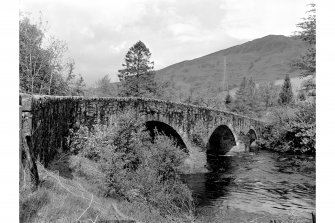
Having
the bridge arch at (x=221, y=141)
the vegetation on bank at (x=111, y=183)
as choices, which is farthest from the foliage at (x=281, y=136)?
the vegetation on bank at (x=111, y=183)

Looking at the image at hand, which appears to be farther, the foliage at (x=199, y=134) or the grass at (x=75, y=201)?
the foliage at (x=199, y=134)

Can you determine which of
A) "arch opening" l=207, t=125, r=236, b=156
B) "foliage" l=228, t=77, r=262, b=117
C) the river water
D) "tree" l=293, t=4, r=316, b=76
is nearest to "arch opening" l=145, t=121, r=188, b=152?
the river water

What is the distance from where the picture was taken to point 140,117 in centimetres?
1952

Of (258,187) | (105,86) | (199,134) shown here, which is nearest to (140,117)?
(258,187)

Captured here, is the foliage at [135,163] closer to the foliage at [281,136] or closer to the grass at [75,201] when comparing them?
the grass at [75,201]

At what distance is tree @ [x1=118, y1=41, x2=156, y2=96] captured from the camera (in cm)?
3894

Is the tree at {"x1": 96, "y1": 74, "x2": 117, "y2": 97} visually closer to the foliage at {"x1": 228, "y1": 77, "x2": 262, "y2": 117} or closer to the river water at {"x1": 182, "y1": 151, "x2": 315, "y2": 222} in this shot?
the river water at {"x1": 182, "y1": 151, "x2": 315, "y2": 222}

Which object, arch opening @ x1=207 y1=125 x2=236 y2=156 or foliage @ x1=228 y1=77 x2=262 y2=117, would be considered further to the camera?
foliage @ x1=228 y1=77 x2=262 y2=117

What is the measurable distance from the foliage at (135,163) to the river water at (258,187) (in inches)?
65.5

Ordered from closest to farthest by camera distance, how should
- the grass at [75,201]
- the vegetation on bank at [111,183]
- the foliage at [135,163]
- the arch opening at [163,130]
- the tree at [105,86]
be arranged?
1. the grass at [75,201]
2. the vegetation on bank at [111,183]
3. the foliage at [135,163]
4. the arch opening at [163,130]
5. the tree at [105,86]

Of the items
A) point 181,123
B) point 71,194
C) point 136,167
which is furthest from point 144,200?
point 181,123

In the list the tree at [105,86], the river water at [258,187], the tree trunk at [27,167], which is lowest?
the river water at [258,187]

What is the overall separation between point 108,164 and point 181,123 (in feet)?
44.3

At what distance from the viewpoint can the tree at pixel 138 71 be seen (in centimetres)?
3894
